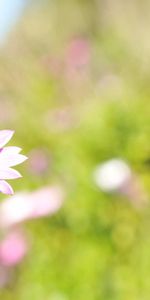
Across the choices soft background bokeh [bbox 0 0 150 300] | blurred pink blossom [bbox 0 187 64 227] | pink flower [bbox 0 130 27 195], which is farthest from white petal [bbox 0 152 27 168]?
blurred pink blossom [bbox 0 187 64 227]

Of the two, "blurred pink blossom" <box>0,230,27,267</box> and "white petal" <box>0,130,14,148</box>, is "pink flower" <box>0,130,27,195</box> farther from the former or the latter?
"blurred pink blossom" <box>0,230,27,267</box>

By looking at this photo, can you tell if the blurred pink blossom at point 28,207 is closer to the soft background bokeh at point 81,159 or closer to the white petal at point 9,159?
the soft background bokeh at point 81,159

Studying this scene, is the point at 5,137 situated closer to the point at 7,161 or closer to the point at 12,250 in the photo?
the point at 7,161

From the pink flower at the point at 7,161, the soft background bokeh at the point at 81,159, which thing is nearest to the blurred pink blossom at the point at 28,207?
the soft background bokeh at the point at 81,159

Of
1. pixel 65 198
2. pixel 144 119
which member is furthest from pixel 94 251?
pixel 144 119

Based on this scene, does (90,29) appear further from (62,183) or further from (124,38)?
(62,183)

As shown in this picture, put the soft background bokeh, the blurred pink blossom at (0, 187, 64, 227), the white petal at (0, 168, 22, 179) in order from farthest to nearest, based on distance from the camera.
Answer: the blurred pink blossom at (0, 187, 64, 227) → the soft background bokeh → the white petal at (0, 168, 22, 179)
